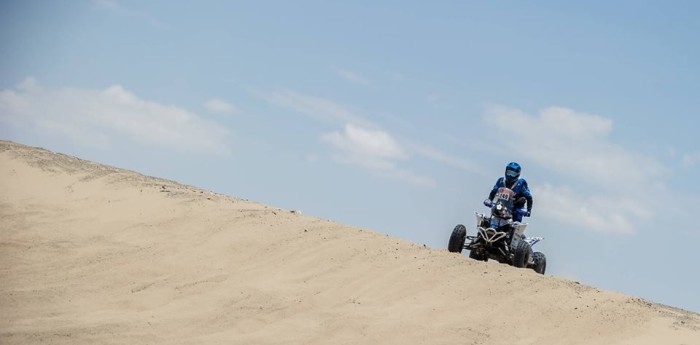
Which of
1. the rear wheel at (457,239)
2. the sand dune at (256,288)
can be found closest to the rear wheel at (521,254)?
the rear wheel at (457,239)

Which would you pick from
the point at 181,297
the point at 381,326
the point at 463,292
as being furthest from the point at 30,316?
the point at 463,292

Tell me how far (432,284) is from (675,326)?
297 cm

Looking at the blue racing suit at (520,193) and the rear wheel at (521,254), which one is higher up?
the blue racing suit at (520,193)

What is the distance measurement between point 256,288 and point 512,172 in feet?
18.5

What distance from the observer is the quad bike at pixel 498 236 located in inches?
599

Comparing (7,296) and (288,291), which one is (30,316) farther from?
(288,291)

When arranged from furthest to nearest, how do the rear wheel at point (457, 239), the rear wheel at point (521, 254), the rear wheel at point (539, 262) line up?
the rear wheel at point (539, 262) → the rear wheel at point (457, 239) → the rear wheel at point (521, 254)

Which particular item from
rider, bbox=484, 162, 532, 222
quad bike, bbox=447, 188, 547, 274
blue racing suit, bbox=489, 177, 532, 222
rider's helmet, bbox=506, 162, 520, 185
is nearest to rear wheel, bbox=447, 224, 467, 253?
quad bike, bbox=447, 188, 547, 274

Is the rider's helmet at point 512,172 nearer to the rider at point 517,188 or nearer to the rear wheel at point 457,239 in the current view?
the rider at point 517,188

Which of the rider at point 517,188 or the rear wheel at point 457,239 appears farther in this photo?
the rider at point 517,188

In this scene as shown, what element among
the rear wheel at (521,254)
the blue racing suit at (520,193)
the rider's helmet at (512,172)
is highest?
Answer: the rider's helmet at (512,172)

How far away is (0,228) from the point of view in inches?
584

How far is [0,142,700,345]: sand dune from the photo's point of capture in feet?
34.5

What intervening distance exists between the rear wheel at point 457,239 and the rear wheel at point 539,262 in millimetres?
1388
